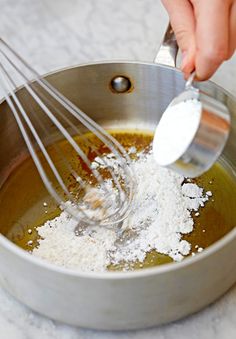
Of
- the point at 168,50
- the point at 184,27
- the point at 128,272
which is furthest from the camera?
the point at 168,50

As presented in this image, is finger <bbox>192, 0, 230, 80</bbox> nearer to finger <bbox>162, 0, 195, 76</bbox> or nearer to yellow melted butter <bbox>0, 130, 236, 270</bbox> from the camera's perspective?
finger <bbox>162, 0, 195, 76</bbox>

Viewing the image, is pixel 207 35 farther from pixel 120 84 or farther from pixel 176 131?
pixel 120 84

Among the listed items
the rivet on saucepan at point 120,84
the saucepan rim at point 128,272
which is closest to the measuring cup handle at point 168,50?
the rivet on saucepan at point 120,84

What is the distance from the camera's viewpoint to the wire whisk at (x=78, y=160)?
663 mm

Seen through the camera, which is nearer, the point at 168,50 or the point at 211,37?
the point at 211,37

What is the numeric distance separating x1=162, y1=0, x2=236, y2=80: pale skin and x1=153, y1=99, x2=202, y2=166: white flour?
0.10 feet

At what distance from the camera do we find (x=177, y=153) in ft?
1.82

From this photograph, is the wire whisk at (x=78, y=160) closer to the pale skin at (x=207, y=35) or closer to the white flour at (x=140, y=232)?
the white flour at (x=140, y=232)

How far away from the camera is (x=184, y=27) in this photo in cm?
61

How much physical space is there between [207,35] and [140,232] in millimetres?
202

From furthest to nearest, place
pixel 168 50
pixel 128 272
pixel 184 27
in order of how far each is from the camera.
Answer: pixel 168 50 → pixel 184 27 → pixel 128 272

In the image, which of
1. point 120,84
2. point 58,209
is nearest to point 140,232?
point 58,209

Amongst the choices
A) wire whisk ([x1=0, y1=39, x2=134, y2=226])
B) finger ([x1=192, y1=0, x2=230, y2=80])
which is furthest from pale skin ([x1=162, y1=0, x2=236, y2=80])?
wire whisk ([x1=0, y1=39, x2=134, y2=226])

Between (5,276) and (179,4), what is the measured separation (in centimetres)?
30
